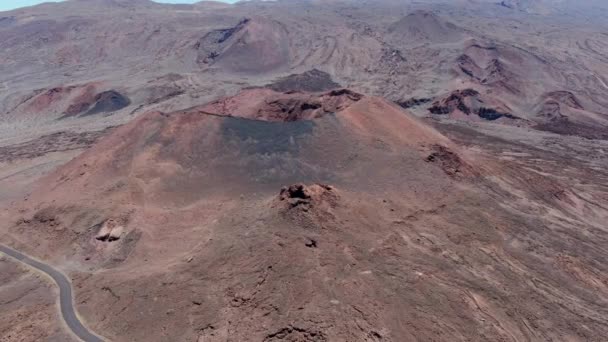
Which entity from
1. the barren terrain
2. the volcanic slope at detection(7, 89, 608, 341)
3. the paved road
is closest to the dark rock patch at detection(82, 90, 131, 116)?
the barren terrain

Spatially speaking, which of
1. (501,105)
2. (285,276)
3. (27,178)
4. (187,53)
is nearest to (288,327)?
(285,276)

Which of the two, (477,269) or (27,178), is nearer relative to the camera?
(477,269)

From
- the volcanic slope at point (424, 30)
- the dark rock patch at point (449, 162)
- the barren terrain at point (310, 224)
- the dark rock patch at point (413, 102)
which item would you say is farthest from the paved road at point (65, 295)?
the volcanic slope at point (424, 30)

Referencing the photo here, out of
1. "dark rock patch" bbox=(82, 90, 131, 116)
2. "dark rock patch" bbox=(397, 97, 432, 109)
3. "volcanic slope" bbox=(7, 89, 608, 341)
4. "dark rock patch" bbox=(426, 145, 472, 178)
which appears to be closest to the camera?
"volcanic slope" bbox=(7, 89, 608, 341)

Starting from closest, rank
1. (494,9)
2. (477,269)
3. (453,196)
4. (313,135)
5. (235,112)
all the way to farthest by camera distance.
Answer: (477,269), (453,196), (313,135), (235,112), (494,9)

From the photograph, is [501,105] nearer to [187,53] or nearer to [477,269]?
[477,269]

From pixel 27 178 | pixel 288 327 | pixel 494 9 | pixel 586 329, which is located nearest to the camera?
pixel 288 327

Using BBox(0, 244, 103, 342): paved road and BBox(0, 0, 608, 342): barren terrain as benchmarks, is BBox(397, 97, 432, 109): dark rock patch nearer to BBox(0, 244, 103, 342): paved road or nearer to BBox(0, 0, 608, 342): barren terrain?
BBox(0, 0, 608, 342): barren terrain
